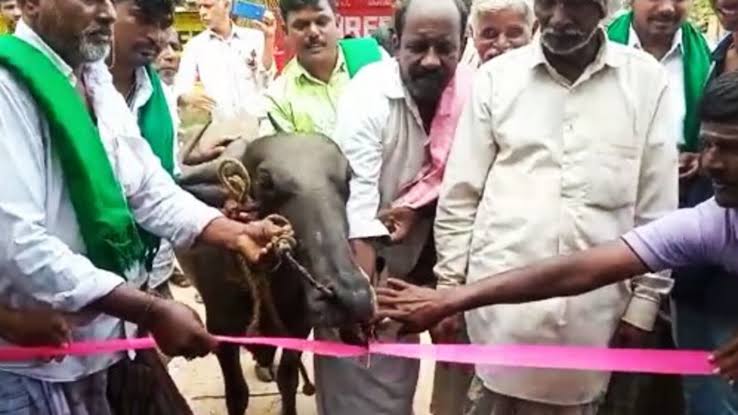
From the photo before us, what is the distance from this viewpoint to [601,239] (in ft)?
10.8

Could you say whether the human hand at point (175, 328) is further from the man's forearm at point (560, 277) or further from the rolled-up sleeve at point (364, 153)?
the rolled-up sleeve at point (364, 153)

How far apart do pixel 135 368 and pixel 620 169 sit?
4.71 ft

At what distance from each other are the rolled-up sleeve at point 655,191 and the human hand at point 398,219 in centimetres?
75

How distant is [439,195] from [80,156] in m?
1.27

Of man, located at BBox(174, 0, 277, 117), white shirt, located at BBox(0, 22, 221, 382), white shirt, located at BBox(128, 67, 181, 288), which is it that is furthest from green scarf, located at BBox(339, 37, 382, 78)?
man, located at BBox(174, 0, 277, 117)

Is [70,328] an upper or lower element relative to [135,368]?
upper

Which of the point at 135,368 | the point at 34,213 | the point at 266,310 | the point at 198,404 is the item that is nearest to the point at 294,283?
the point at 266,310

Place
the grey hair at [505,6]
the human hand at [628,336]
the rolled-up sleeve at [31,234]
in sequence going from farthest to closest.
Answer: the grey hair at [505,6]
the human hand at [628,336]
the rolled-up sleeve at [31,234]

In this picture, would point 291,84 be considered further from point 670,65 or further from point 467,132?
point 670,65

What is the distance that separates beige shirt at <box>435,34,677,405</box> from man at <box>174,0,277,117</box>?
3309mm

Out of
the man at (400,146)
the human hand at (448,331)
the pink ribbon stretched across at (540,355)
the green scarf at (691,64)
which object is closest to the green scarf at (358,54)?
the man at (400,146)

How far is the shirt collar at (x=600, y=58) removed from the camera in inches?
131

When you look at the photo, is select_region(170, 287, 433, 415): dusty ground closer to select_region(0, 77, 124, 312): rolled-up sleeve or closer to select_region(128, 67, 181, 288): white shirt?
select_region(128, 67, 181, 288): white shirt

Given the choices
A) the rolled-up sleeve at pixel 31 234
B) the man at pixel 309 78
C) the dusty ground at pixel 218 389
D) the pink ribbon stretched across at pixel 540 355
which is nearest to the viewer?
the rolled-up sleeve at pixel 31 234
